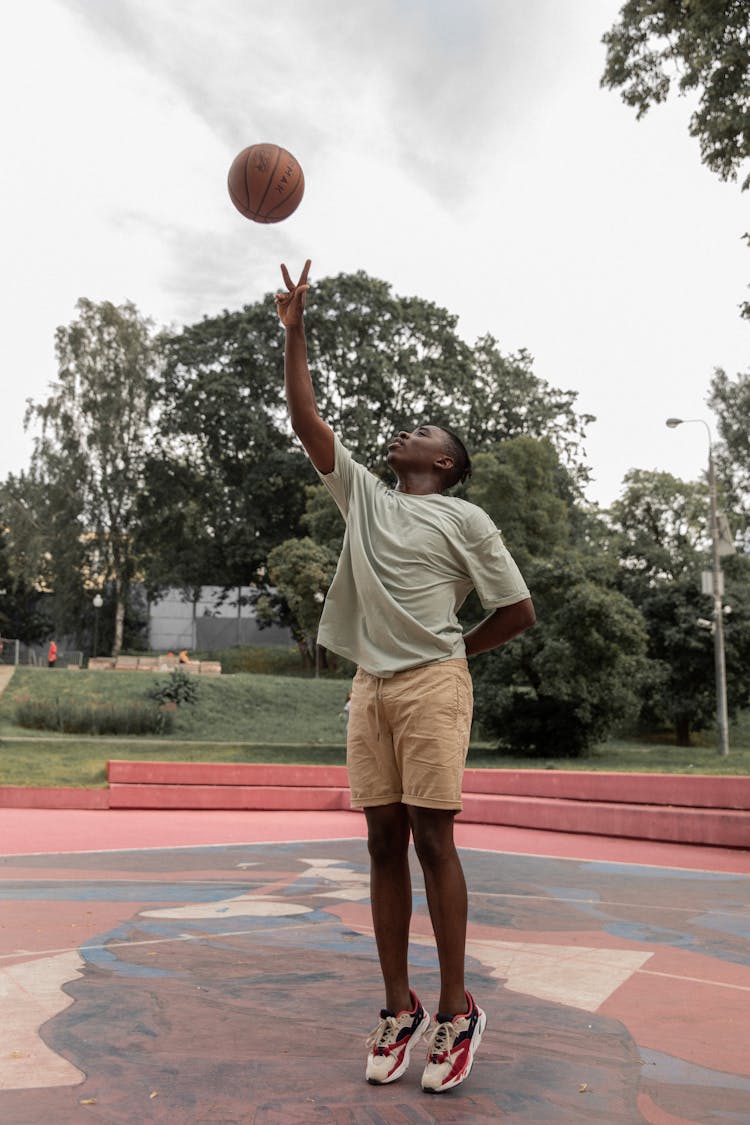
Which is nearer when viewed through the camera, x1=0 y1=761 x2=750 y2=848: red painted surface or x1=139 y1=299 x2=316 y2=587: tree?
x1=0 y1=761 x2=750 y2=848: red painted surface

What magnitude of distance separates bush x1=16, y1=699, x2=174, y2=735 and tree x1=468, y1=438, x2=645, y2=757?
27.9 feet

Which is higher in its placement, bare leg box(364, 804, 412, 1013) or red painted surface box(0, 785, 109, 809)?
bare leg box(364, 804, 412, 1013)

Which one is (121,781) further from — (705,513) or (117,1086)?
(705,513)

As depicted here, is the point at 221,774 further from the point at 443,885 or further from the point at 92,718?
the point at 92,718

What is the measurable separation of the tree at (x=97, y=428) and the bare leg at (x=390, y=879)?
144 ft

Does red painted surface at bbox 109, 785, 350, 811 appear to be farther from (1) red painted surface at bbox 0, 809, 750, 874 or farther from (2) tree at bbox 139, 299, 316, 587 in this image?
(2) tree at bbox 139, 299, 316, 587

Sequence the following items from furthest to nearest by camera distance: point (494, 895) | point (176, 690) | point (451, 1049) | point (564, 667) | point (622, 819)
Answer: point (176, 690) → point (564, 667) → point (622, 819) → point (494, 895) → point (451, 1049)

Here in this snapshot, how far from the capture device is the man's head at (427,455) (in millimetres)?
3461

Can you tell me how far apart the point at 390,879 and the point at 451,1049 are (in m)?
0.52

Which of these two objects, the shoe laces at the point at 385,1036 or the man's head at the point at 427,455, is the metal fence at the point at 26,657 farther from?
the shoe laces at the point at 385,1036

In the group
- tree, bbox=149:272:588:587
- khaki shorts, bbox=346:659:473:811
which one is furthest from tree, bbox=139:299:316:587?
khaki shorts, bbox=346:659:473:811

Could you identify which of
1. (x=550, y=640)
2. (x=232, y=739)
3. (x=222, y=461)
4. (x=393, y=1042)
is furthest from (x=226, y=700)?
(x=393, y=1042)

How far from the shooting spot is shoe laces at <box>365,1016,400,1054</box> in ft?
9.26

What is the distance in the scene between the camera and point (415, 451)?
3.47 metres
